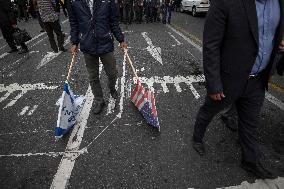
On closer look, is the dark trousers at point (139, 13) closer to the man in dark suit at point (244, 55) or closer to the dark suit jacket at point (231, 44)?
the man in dark suit at point (244, 55)

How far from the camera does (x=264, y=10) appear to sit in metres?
2.88

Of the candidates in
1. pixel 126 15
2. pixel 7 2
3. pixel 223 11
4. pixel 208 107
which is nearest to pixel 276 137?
pixel 208 107

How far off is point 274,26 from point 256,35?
239 millimetres

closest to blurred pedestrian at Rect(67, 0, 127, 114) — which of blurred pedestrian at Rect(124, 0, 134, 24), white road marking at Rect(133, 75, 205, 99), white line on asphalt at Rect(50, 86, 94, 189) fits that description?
white line on asphalt at Rect(50, 86, 94, 189)

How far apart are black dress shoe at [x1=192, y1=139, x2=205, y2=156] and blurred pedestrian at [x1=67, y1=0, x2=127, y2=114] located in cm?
187

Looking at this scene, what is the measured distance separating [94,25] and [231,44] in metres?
2.32

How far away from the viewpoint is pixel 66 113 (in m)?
4.45

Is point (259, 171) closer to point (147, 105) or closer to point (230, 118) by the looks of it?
point (230, 118)

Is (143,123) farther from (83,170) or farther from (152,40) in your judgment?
(152,40)

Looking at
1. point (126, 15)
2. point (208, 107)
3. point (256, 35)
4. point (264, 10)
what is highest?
point (264, 10)

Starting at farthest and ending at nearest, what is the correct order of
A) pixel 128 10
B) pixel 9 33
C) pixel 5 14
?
pixel 128 10
pixel 9 33
pixel 5 14

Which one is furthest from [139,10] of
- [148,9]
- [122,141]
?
[122,141]

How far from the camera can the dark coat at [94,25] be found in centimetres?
449

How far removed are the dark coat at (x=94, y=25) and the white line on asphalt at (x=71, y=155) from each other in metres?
1.11
